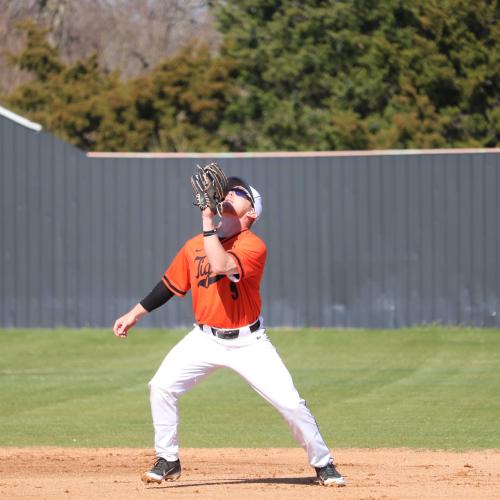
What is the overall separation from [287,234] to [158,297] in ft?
36.2

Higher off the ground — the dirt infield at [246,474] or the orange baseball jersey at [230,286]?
the orange baseball jersey at [230,286]

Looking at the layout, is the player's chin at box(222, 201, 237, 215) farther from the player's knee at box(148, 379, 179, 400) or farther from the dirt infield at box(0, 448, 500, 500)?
the dirt infield at box(0, 448, 500, 500)

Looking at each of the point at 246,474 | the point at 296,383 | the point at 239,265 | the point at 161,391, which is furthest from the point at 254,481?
the point at 296,383

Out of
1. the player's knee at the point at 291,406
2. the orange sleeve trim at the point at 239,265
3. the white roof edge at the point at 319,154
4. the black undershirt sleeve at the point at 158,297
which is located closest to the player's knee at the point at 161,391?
the black undershirt sleeve at the point at 158,297

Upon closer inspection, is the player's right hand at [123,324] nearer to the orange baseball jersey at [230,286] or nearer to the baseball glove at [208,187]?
the orange baseball jersey at [230,286]

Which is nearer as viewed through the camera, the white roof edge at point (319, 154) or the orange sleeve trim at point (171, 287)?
the orange sleeve trim at point (171, 287)

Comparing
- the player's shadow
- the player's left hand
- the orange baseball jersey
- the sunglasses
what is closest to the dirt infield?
the player's shadow

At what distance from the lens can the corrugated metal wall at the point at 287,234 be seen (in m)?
19.0

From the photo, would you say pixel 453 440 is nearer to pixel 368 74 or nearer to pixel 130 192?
pixel 130 192

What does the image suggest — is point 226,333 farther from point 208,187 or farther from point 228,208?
point 208,187

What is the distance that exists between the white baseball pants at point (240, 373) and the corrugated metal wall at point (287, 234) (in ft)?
36.7

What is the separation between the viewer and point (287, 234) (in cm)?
1936

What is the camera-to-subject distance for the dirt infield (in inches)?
313

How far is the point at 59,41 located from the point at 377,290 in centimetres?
1970
